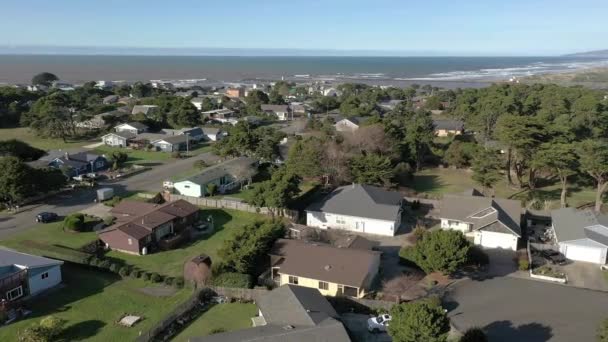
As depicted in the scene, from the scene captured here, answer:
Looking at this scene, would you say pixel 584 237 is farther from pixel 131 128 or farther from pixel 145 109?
pixel 145 109

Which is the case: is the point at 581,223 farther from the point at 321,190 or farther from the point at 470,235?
the point at 321,190

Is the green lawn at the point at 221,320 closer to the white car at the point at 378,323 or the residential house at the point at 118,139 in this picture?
the white car at the point at 378,323

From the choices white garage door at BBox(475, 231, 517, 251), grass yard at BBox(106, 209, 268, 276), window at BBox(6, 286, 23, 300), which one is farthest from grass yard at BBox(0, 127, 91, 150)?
white garage door at BBox(475, 231, 517, 251)

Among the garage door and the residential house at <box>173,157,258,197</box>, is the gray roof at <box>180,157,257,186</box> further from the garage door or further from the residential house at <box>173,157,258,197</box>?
the garage door

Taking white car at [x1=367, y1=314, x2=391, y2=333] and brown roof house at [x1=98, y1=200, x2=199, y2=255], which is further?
brown roof house at [x1=98, y1=200, x2=199, y2=255]

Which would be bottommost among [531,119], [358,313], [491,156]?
[358,313]

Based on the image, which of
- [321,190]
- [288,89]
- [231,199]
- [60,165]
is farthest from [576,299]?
[288,89]
